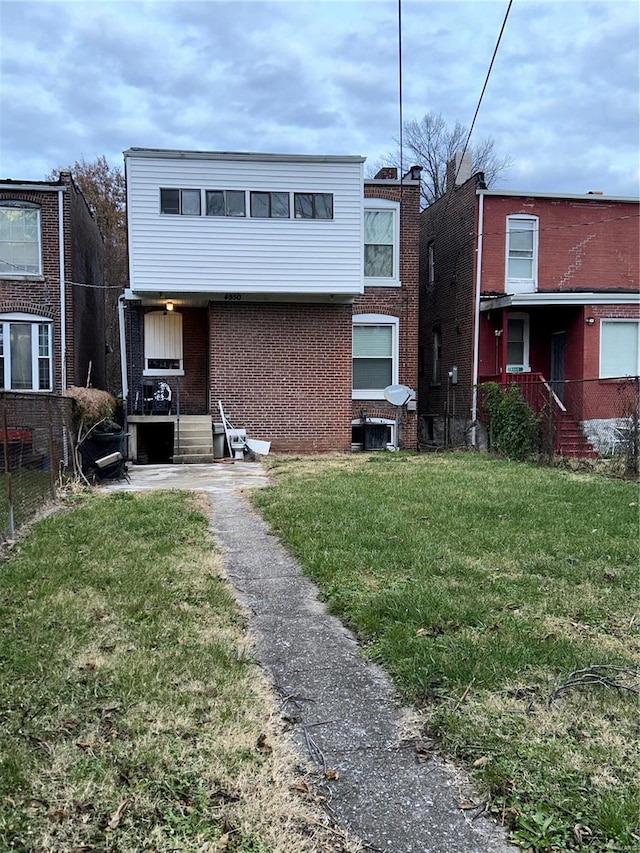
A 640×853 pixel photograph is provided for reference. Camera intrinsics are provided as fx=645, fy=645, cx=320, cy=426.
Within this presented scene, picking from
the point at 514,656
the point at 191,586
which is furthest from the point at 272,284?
the point at 514,656

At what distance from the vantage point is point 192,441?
557 inches

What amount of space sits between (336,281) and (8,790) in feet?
42.5

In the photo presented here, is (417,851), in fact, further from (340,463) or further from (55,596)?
(340,463)

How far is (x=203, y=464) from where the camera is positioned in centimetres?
1357

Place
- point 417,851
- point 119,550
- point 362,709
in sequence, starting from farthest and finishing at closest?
point 119,550 → point 362,709 → point 417,851

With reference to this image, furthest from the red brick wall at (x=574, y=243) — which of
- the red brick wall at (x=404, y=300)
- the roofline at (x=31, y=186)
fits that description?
the roofline at (x=31, y=186)

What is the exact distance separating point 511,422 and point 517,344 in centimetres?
471

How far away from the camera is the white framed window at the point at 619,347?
51.0ft

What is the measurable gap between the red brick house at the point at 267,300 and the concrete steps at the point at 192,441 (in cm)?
3

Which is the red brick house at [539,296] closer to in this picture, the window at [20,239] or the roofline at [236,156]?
the roofline at [236,156]

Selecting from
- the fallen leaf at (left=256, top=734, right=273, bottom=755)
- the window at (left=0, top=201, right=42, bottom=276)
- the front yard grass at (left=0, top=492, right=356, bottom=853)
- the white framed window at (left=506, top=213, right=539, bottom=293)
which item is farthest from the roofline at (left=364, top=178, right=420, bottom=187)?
the fallen leaf at (left=256, top=734, right=273, bottom=755)

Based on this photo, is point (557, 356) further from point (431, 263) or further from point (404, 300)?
point (431, 263)

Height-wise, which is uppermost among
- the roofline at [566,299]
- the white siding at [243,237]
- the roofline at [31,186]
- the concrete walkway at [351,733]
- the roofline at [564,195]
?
the roofline at [564,195]

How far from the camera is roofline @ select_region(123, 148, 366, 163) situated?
13727mm
